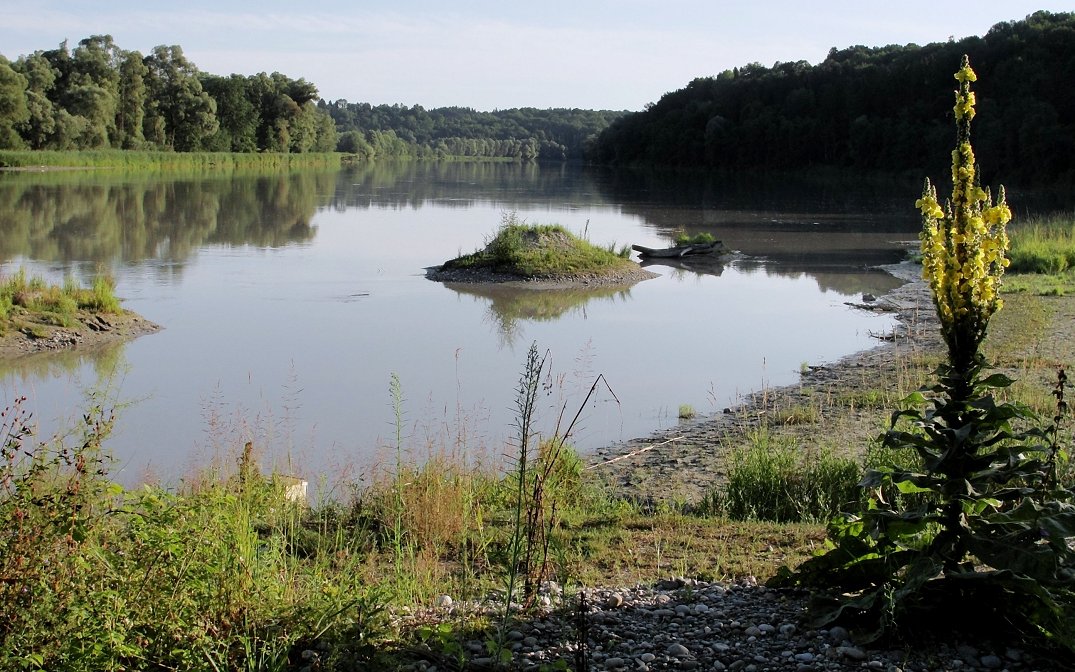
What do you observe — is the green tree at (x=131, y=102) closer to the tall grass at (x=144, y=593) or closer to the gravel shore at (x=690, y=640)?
the tall grass at (x=144, y=593)

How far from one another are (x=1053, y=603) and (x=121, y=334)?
16.8 m

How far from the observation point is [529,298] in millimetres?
24234

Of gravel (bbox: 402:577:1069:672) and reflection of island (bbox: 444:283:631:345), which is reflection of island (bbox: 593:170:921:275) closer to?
reflection of island (bbox: 444:283:631:345)

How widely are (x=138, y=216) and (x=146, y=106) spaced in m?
64.2

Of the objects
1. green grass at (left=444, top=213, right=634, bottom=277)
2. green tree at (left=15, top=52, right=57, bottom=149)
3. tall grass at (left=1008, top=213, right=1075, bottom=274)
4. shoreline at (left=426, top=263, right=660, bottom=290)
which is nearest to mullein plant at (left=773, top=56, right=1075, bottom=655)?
shoreline at (left=426, top=263, right=660, bottom=290)

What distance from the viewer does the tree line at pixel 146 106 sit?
78375 mm

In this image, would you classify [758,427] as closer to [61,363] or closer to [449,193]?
[61,363]

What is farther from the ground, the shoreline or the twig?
the shoreline

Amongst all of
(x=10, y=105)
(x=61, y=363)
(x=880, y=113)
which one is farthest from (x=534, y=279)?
(x=880, y=113)

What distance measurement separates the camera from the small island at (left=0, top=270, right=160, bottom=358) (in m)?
16.3

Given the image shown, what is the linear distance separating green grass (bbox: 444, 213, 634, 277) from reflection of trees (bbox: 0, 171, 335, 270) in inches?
354

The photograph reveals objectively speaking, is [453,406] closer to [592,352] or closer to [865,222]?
[592,352]

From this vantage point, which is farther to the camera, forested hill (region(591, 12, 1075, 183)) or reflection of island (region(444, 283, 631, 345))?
forested hill (region(591, 12, 1075, 183))

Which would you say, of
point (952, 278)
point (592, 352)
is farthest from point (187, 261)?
point (952, 278)
